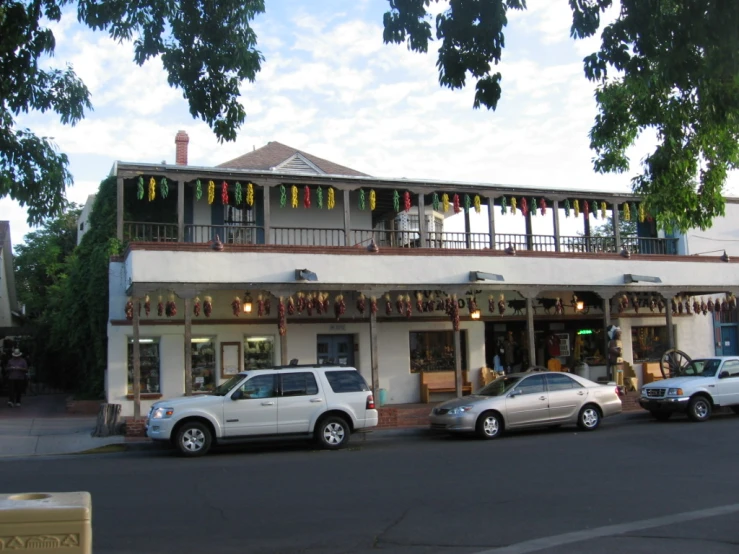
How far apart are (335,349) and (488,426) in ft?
24.7

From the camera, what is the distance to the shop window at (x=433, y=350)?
23344 millimetres

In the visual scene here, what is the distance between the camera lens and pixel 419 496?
9.57 metres

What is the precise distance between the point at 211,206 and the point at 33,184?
13.5 m

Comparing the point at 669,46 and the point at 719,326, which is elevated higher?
A: the point at 669,46

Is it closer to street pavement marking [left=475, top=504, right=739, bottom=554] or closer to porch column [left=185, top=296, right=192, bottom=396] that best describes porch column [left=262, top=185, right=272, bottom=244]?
porch column [left=185, top=296, right=192, bottom=396]

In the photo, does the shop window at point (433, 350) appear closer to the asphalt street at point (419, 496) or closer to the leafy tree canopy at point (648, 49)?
the asphalt street at point (419, 496)

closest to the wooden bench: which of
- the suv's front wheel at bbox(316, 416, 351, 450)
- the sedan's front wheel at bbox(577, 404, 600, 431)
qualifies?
the sedan's front wheel at bbox(577, 404, 600, 431)

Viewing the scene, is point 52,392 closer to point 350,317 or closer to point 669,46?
point 350,317

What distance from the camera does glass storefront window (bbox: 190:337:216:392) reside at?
20781mm

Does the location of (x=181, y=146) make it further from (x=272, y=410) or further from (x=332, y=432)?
(x=332, y=432)

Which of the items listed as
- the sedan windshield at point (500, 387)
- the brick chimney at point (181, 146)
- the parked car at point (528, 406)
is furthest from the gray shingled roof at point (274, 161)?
the parked car at point (528, 406)

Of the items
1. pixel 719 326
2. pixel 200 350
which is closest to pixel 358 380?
pixel 200 350

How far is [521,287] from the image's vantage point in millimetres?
21922

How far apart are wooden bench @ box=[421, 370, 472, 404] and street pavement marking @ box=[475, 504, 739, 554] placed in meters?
14.1
